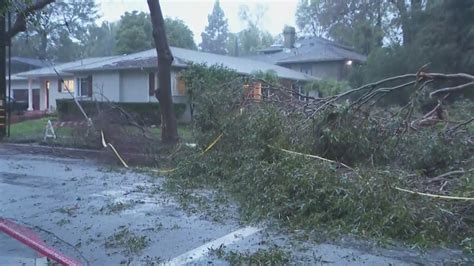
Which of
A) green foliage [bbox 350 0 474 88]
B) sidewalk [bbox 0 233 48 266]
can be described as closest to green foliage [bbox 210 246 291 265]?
sidewalk [bbox 0 233 48 266]

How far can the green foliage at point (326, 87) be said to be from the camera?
94.6 feet

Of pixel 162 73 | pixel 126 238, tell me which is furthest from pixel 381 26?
pixel 126 238

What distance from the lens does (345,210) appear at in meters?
6.38

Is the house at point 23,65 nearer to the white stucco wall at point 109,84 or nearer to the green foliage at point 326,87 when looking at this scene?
the white stucco wall at point 109,84

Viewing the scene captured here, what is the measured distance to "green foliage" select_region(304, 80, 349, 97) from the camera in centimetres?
2884

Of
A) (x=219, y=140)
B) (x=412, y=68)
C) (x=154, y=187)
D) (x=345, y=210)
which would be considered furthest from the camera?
(x=412, y=68)

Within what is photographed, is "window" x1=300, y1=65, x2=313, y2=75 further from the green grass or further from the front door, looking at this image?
the green grass

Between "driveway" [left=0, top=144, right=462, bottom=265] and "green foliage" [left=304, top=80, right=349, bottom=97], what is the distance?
2036 centimetres

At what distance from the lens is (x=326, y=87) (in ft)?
96.5

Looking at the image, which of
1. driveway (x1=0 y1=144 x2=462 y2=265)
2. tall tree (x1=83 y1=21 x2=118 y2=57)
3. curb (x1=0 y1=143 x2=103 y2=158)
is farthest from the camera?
tall tree (x1=83 y1=21 x2=118 y2=57)

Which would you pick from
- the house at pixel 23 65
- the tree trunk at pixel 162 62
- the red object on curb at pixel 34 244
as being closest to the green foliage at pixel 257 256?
the red object on curb at pixel 34 244

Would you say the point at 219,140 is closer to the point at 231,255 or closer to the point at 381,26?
the point at 231,255

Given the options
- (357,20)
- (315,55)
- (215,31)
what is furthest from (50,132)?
(215,31)

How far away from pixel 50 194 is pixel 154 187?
182 centimetres
